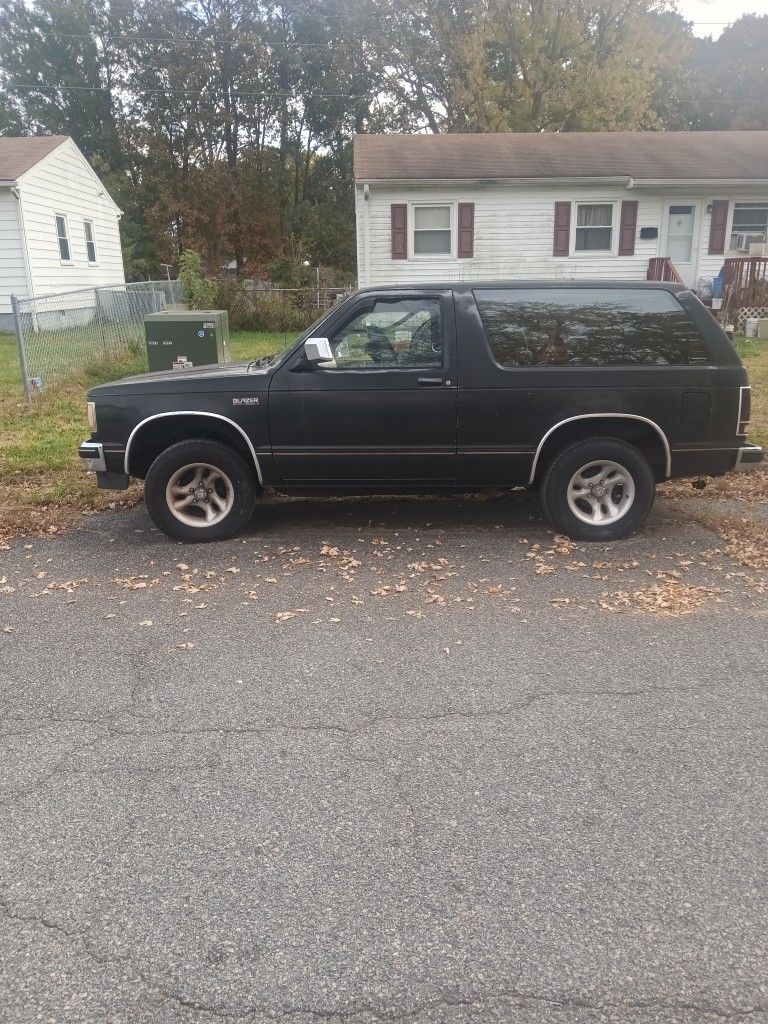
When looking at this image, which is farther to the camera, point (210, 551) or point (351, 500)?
point (351, 500)

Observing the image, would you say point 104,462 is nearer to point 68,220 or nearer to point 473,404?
point 473,404

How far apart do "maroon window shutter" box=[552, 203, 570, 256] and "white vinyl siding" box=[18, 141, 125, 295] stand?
12.7 metres

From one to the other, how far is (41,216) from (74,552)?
57.6 feet

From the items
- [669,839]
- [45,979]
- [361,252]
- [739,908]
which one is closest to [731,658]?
[669,839]

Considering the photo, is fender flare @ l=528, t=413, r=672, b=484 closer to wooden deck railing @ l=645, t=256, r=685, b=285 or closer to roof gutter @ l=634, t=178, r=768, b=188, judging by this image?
wooden deck railing @ l=645, t=256, r=685, b=285

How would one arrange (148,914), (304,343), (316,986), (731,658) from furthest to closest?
(304,343) < (731,658) < (148,914) < (316,986)

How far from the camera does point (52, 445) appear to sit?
895 cm

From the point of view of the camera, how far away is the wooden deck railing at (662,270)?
2010 cm

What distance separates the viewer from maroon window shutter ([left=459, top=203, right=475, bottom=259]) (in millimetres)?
20594

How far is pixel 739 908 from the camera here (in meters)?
2.49

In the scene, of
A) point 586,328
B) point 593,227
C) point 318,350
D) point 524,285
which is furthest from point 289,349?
point 593,227

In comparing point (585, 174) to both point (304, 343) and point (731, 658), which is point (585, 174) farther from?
point (731, 658)

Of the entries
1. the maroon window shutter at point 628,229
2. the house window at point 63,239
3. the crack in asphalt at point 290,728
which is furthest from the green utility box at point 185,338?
the maroon window shutter at point 628,229

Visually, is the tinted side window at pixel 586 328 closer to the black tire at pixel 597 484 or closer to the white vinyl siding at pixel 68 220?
the black tire at pixel 597 484
